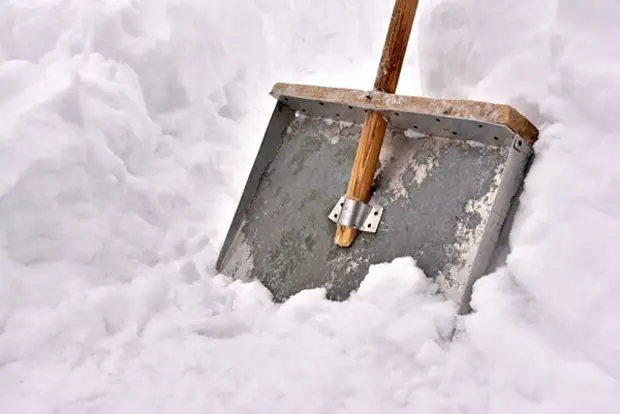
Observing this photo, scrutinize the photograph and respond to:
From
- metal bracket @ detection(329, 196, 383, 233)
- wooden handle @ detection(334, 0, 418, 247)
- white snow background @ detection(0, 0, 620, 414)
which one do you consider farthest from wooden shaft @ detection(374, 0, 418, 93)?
metal bracket @ detection(329, 196, 383, 233)

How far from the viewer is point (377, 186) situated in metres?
1.67

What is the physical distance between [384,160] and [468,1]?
18.3 inches

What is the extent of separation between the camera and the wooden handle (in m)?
1.63

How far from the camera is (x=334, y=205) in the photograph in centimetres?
173

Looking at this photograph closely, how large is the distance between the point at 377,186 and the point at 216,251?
52cm

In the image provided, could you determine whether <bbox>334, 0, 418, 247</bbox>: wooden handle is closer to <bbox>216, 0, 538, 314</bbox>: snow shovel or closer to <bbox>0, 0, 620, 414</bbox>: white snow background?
<bbox>216, 0, 538, 314</bbox>: snow shovel

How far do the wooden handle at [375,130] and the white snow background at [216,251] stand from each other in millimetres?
126

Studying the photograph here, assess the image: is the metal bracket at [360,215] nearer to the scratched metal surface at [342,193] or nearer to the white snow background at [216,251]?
the scratched metal surface at [342,193]

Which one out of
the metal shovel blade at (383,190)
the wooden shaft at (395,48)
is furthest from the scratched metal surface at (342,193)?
the wooden shaft at (395,48)

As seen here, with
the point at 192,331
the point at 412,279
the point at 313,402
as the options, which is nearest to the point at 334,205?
the point at 412,279

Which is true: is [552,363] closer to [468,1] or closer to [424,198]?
[424,198]

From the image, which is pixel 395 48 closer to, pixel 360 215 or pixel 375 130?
pixel 375 130

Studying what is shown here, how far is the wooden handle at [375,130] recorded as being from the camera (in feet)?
5.35

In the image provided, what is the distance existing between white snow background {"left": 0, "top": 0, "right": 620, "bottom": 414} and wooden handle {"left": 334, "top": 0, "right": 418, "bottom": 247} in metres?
0.13
